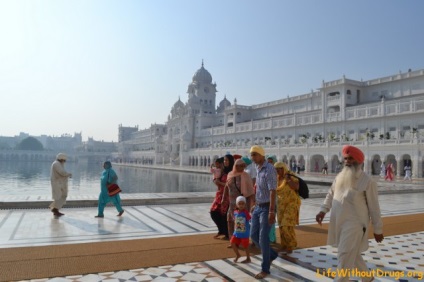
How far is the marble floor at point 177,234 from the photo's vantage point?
496cm

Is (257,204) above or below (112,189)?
above

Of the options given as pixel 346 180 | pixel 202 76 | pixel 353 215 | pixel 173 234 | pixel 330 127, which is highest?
pixel 202 76

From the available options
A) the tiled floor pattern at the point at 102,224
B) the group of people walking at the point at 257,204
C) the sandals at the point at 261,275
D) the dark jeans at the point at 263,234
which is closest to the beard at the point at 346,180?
the group of people walking at the point at 257,204

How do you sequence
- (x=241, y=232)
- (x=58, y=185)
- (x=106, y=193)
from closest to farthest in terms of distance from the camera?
1. (x=241, y=232)
2. (x=106, y=193)
3. (x=58, y=185)

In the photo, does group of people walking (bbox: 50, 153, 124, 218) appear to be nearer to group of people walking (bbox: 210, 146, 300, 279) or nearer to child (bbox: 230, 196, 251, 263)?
group of people walking (bbox: 210, 146, 300, 279)

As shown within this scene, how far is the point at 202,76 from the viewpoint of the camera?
86125mm

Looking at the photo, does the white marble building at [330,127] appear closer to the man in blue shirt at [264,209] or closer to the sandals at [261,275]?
the man in blue shirt at [264,209]

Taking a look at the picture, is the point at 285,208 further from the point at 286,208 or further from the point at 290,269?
the point at 290,269

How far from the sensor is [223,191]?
23.1ft

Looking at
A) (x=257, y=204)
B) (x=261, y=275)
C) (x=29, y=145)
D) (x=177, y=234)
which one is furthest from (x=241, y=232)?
(x=29, y=145)

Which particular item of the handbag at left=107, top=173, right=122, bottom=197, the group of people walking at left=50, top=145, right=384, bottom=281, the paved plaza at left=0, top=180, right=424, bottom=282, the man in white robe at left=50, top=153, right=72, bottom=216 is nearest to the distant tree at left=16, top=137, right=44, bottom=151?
the paved plaza at left=0, top=180, right=424, bottom=282

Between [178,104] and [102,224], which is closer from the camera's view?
[102,224]

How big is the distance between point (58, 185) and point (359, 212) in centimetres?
807

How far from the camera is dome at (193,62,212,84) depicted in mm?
86000
